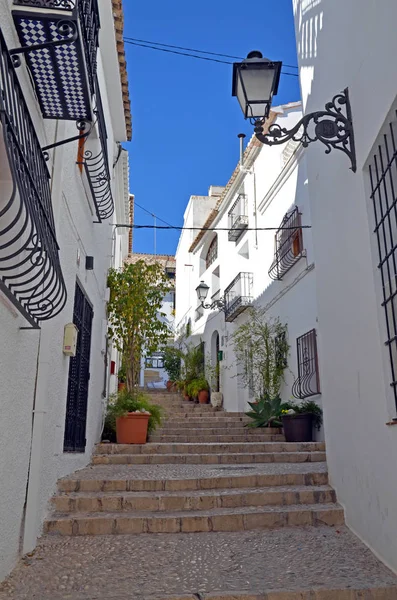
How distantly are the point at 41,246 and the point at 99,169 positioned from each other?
135 inches

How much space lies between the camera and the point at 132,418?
7684 millimetres

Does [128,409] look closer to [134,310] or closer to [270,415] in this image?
[134,310]

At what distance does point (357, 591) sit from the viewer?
127 inches

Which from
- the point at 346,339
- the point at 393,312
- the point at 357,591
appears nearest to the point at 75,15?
the point at 393,312

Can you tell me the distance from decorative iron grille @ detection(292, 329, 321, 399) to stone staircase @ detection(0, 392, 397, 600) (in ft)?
10.1

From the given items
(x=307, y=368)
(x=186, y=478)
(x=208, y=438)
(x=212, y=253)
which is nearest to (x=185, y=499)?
(x=186, y=478)

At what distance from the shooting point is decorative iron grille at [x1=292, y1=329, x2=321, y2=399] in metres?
9.52

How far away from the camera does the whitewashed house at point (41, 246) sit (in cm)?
282

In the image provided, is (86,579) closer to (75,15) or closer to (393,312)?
(393,312)

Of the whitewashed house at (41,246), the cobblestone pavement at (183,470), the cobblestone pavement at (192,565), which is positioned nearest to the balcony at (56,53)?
the whitewashed house at (41,246)

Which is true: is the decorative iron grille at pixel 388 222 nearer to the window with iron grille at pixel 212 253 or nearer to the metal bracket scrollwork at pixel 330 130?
the metal bracket scrollwork at pixel 330 130

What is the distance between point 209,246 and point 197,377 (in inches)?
233

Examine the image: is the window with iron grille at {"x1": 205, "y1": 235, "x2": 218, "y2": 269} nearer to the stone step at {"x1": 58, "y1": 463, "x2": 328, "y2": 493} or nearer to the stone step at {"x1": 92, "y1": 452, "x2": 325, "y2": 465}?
the stone step at {"x1": 92, "y1": 452, "x2": 325, "y2": 465}

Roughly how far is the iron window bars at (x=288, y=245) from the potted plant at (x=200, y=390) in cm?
552
